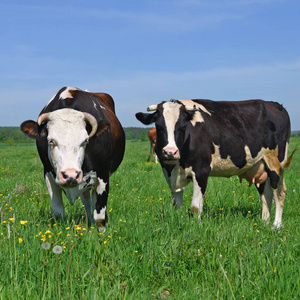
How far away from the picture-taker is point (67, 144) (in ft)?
13.8

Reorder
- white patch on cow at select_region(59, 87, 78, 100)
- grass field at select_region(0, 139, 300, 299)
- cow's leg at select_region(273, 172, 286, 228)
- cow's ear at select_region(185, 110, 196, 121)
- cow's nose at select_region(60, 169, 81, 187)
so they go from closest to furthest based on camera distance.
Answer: grass field at select_region(0, 139, 300, 299) → cow's nose at select_region(60, 169, 81, 187) → white patch on cow at select_region(59, 87, 78, 100) → cow's ear at select_region(185, 110, 196, 121) → cow's leg at select_region(273, 172, 286, 228)

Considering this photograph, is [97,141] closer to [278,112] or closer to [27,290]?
[27,290]

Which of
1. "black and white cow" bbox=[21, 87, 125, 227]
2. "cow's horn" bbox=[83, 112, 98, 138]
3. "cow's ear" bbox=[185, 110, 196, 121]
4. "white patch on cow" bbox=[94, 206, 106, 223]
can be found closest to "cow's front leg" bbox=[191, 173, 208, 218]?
"cow's ear" bbox=[185, 110, 196, 121]

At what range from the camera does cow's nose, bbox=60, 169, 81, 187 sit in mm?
4016

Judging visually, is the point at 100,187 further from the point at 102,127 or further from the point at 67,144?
the point at 67,144

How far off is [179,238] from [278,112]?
4.27 meters

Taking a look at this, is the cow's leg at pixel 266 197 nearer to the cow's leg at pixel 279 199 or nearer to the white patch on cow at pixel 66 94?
the cow's leg at pixel 279 199

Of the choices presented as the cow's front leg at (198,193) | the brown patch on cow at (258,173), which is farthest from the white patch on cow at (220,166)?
the brown patch on cow at (258,173)

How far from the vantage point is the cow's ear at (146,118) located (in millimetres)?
6035

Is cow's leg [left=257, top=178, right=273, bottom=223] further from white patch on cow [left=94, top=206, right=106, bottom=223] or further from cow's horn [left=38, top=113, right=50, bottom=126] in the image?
cow's horn [left=38, top=113, right=50, bottom=126]

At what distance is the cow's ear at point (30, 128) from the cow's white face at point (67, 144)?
0.88 ft

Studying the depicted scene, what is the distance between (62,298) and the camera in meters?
2.85

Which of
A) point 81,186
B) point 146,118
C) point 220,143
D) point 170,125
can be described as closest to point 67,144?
point 81,186

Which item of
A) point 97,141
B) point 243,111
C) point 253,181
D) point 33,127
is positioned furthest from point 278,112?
point 33,127
